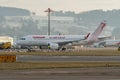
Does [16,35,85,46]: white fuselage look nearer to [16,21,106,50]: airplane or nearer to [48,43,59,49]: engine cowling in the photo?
[16,21,106,50]: airplane

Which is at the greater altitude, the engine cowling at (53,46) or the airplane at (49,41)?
the airplane at (49,41)

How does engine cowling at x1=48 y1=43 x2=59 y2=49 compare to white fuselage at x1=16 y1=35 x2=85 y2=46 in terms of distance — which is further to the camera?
white fuselage at x1=16 y1=35 x2=85 y2=46

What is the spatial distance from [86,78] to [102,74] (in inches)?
150

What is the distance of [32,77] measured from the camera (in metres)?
34.6

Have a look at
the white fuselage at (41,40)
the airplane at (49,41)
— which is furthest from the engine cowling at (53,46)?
the white fuselage at (41,40)

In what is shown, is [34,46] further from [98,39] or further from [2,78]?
[2,78]

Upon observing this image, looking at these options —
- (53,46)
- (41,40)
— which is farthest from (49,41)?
(53,46)

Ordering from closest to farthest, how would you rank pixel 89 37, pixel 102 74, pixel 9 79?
pixel 9 79, pixel 102 74, pixel 89 37

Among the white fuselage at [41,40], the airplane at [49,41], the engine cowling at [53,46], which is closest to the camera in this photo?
the engine cowling at [53,46]

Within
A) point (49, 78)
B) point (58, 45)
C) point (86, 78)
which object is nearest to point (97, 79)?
point (86, 78)

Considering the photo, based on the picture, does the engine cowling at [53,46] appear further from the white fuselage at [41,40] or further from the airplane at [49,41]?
the white fuselage at [41,40]

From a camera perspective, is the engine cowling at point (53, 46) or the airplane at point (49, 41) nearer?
the engine cowling at point (53, 46)

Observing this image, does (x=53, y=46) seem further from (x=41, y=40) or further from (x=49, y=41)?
(x=41, y=40)

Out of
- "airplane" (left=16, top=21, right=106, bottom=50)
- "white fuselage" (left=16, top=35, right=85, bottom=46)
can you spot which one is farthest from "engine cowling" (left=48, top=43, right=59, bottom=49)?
"white fuselage" (left=16, top=35, right=85, bottom=46)
